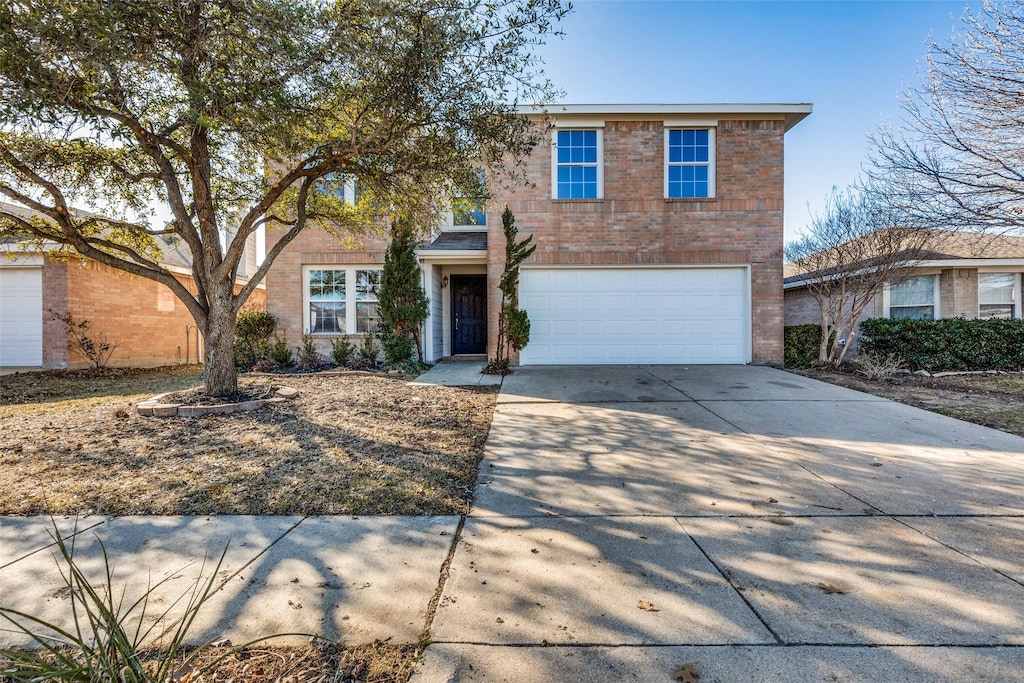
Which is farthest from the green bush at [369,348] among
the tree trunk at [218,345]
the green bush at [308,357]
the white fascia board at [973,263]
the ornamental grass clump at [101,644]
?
the white fascia board at [973,263]

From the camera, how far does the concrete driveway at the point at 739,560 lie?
191 cm

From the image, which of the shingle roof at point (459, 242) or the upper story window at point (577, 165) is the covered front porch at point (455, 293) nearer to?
the shingle roof at point (459, 242)

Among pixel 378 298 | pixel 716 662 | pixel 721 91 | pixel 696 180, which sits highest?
pixel 721 91

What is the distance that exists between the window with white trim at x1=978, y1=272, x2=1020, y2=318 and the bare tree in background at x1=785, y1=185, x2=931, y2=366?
394 cm

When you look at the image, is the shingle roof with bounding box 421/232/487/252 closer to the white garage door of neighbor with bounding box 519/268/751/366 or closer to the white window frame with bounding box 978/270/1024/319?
the white garage door of neighbor with bounding box 519/268/751/366

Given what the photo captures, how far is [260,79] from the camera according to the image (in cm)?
516

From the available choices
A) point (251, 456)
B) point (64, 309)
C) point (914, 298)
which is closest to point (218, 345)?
point (251, 456)

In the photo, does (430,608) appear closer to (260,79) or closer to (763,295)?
(260,79)

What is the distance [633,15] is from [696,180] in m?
4.04

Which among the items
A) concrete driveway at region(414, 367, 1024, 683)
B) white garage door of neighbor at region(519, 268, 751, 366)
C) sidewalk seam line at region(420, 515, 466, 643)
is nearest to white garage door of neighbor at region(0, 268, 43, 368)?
white garage door of neighbor at region(519, 268, 751, 366)

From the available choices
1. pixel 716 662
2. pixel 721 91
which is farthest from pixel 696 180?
pixel 716 662

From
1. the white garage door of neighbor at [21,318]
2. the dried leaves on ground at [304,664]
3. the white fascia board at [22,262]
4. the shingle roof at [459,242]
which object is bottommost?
the dried leaves on ground at [304,664]

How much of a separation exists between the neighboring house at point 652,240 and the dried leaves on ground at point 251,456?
4255mm

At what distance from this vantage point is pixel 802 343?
1109 cm
